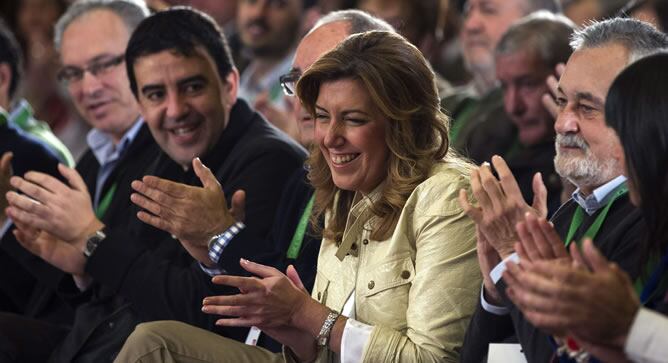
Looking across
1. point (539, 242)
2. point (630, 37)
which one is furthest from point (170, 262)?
point (539, 242)

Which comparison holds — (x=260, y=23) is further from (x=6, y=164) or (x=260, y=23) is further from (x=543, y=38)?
(x=6, y=164)

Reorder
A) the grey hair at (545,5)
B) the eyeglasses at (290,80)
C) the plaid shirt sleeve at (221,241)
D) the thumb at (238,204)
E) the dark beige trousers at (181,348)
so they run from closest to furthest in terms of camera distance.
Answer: the dark beige trousers at (181,348), the plaid shirt sleeve at (221,241), the thumb at (238,204), the eyeglasses at (290,80), the grey hair at (545,5)

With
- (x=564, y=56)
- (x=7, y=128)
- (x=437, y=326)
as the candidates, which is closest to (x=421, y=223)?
(x=437, y=326)

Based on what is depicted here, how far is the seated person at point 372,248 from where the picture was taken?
10.7 feet

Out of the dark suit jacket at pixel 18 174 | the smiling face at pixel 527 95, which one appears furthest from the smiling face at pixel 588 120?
the dark suit jacket at pixel 18 174

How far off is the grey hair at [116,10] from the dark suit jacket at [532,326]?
108 inches

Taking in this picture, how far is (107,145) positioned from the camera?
5430mm

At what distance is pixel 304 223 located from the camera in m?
4.04

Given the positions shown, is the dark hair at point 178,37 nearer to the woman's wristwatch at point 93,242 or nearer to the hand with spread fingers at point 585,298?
the woman's wristwatch at point 93,242

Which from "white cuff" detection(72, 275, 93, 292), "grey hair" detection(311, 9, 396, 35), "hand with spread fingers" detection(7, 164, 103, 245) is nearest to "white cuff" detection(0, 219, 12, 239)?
"white cuff" detection(72, 275, 93, 292)

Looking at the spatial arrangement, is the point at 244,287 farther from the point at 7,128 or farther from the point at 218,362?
the point at 7,128

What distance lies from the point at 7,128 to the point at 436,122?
2.37m

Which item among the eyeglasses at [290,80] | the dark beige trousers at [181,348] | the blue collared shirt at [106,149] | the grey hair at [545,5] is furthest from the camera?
the grey hair at [545,5]

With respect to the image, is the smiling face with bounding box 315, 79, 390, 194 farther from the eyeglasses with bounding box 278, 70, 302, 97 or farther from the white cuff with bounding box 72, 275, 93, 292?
the white cuff with bounding box 72, 275, 93, 292
